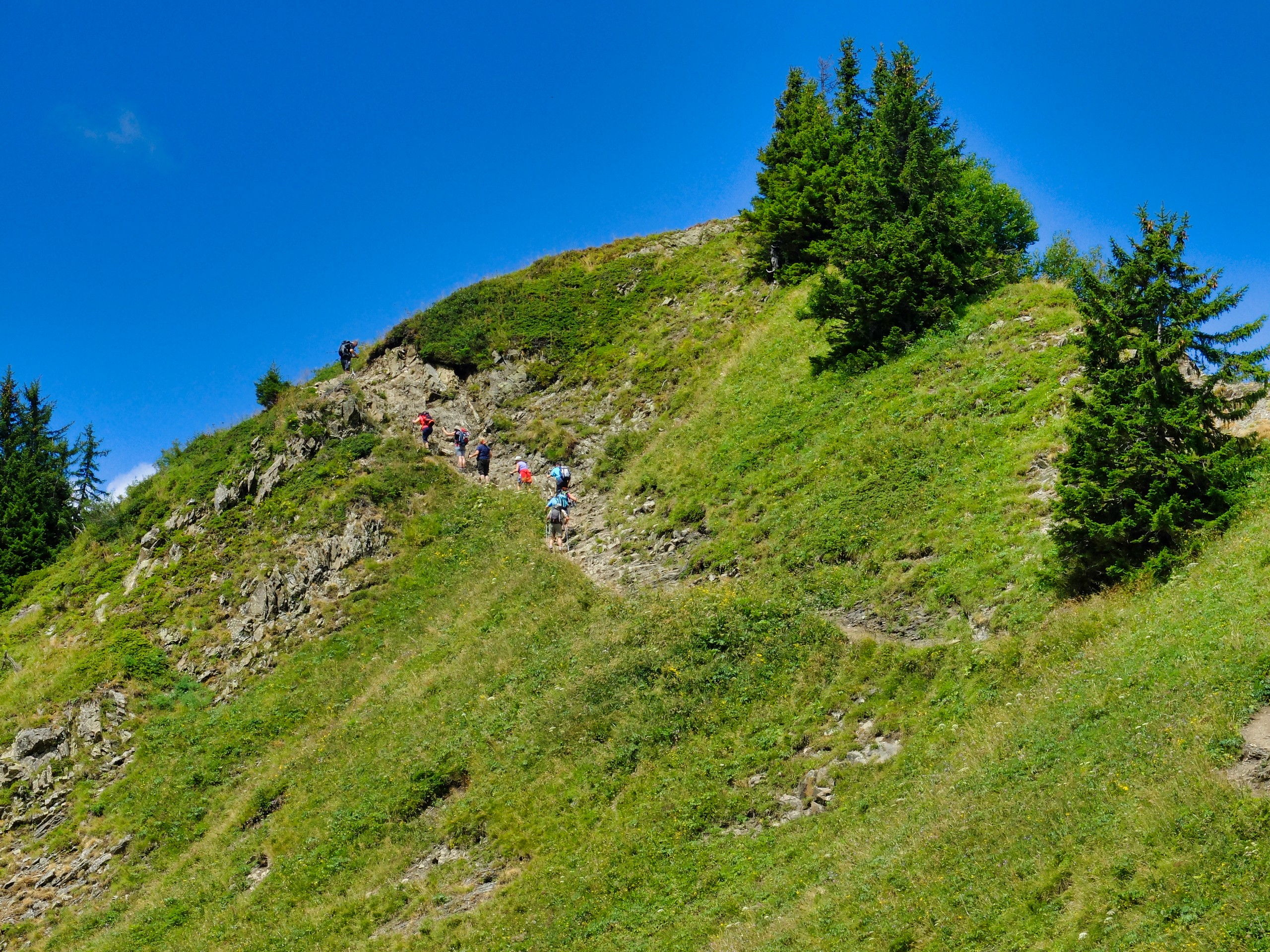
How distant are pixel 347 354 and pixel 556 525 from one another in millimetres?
23701

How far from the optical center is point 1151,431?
16453 mm

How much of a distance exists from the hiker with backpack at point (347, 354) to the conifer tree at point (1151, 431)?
1571 inches

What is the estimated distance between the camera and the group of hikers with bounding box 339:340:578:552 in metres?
30.7

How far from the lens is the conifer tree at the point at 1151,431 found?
52.2 feet


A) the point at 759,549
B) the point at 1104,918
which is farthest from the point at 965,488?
the point at 1104,918

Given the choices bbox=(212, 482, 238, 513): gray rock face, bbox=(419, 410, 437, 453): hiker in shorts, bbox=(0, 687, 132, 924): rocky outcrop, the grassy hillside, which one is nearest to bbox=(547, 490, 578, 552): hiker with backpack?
the grassy hillside

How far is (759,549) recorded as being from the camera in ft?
77.6

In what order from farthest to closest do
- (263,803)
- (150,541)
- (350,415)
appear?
(350,415)
(150,541)
(263,803)

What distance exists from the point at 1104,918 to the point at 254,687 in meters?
27.5

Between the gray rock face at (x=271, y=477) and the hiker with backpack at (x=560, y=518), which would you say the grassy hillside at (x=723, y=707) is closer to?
the gray rock face at (x=271, y=477)

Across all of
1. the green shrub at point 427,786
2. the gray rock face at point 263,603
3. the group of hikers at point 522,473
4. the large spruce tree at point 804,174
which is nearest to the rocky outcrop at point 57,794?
the gray rock face at point 263,603

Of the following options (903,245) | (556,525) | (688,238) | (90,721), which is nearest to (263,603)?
(90,721)

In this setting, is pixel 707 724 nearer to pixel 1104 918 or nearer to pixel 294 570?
pixel 1104 918

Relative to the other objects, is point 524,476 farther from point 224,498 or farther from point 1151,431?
point 1151,431
